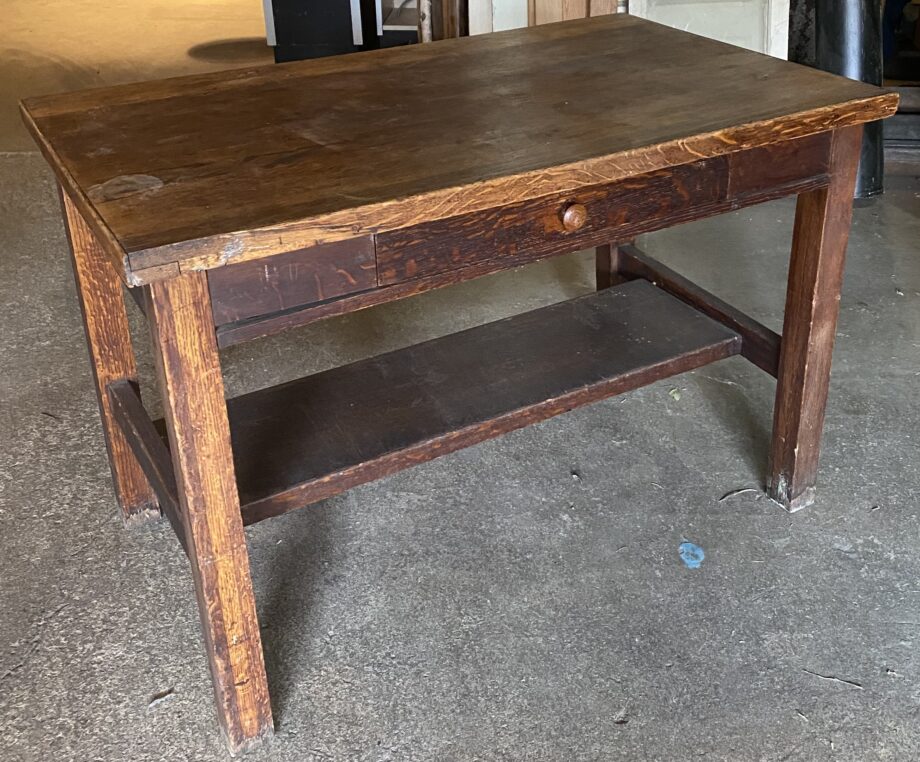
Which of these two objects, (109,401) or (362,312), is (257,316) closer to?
(109,401)

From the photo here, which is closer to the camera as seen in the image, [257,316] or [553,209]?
[257,316]

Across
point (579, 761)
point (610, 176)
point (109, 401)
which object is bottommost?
point (579, 761)

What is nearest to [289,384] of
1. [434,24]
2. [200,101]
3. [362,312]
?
[200,101]

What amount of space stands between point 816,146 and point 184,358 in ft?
3.84

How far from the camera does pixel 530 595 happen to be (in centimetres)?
216

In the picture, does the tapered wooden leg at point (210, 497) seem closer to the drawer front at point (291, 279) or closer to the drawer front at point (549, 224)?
the drawer front at point (291, 279)

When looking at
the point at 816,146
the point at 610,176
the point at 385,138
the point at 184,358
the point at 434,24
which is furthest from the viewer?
the point at 434,24

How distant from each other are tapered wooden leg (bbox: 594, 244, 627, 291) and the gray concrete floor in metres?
0.30

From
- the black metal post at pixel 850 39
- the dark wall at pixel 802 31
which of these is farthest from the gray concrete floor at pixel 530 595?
the dark wall at pixel 802 31

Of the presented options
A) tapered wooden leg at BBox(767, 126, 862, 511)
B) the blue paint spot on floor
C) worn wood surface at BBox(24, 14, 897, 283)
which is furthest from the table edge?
the blue paint spot on floor

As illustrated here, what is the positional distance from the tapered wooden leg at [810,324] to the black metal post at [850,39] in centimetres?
178

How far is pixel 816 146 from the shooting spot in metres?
1.94

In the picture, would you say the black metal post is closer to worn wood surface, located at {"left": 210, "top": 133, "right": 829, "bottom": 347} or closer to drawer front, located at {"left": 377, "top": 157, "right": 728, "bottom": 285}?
worn wood surface, located at {"left": 210, "top": 133, "right": 829, "bottom": 347}

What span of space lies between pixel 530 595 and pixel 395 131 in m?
0.94
